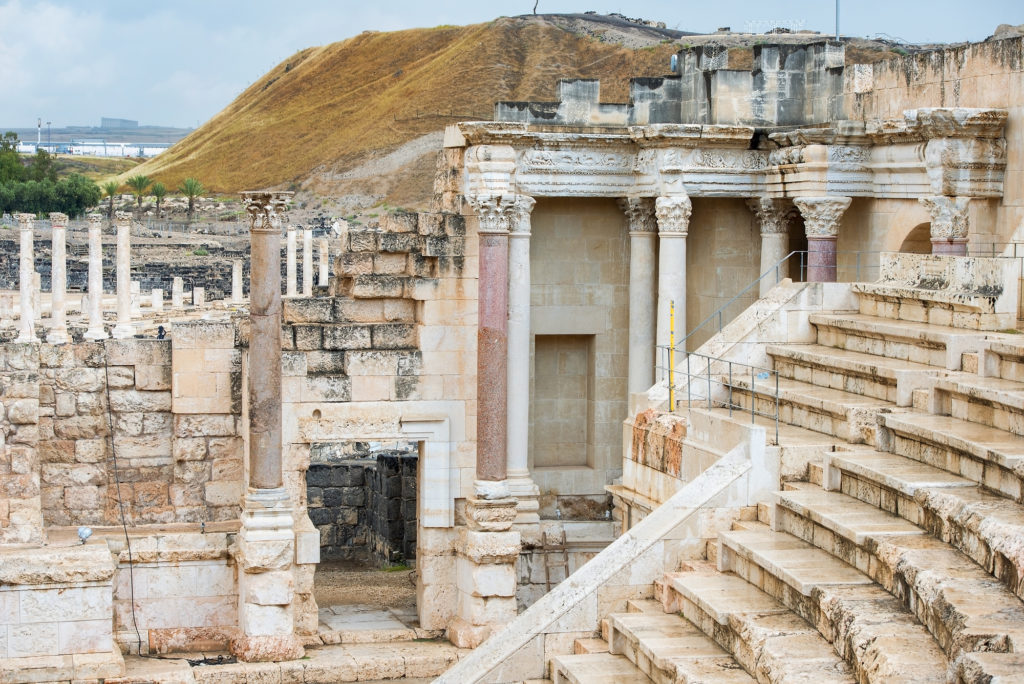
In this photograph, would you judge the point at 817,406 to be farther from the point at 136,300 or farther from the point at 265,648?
the point at 136,300

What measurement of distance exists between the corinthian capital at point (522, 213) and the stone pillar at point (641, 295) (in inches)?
70.1

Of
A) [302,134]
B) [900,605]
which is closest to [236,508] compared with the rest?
[900,605]

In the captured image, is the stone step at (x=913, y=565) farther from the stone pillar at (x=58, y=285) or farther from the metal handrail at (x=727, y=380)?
the stone pillar at (x=58, y=285)

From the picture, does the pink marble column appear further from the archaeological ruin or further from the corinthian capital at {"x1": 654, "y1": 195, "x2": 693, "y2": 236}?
the corinthian capital at {"x1": 654, "y1": 195, "x2": 693, "y2": 236}

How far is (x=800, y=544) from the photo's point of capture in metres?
13.5

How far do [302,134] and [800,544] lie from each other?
12210 centimetres

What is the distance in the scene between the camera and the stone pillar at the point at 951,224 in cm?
1889

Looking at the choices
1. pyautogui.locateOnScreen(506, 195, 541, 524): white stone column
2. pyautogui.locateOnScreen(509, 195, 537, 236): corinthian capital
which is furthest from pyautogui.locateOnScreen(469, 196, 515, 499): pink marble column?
pyautogui.locateOnScreen(509, 195, 537, 236): corinthian capital

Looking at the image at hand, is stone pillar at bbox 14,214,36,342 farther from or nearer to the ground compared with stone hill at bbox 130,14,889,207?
nearer to the ground

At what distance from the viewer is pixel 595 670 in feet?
43.7

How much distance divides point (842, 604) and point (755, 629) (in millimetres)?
726

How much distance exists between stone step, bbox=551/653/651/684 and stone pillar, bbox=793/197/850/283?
8.35 meters

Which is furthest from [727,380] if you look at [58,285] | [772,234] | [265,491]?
[58,285]

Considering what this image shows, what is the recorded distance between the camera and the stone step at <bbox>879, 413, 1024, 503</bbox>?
12055mm
